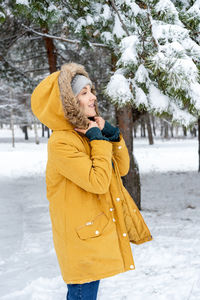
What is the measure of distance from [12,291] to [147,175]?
937 cm

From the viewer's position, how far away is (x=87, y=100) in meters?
1.94

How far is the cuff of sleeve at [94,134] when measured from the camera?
71.8 inches

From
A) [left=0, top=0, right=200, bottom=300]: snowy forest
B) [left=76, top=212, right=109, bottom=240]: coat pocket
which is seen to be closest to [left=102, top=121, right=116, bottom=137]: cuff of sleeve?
[left=76, top=212, right=109, bottom=240]: coat pocket

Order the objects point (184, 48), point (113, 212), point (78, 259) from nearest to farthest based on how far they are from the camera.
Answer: point (78, 259) → point (113, 212) → point (184, 48)

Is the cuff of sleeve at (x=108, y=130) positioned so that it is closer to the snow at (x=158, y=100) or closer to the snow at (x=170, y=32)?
the snow at (x=158, y=100)

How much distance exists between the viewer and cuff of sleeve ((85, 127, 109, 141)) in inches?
71.8

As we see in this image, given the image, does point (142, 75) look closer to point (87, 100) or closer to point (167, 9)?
point (167, 9)

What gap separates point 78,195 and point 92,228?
0.21 metres

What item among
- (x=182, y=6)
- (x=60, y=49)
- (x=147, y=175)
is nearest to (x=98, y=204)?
(x=182, y=6)

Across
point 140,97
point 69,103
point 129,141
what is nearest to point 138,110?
point 140,97

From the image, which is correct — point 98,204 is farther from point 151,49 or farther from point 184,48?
point 151,49

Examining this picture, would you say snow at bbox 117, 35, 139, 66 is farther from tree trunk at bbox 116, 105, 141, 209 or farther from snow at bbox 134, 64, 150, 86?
tree trunk at bbox 116, 105, 141, 209

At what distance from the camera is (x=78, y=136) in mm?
1865

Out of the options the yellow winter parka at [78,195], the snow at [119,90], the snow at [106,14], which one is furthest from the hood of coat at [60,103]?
the snow at [106,14]
